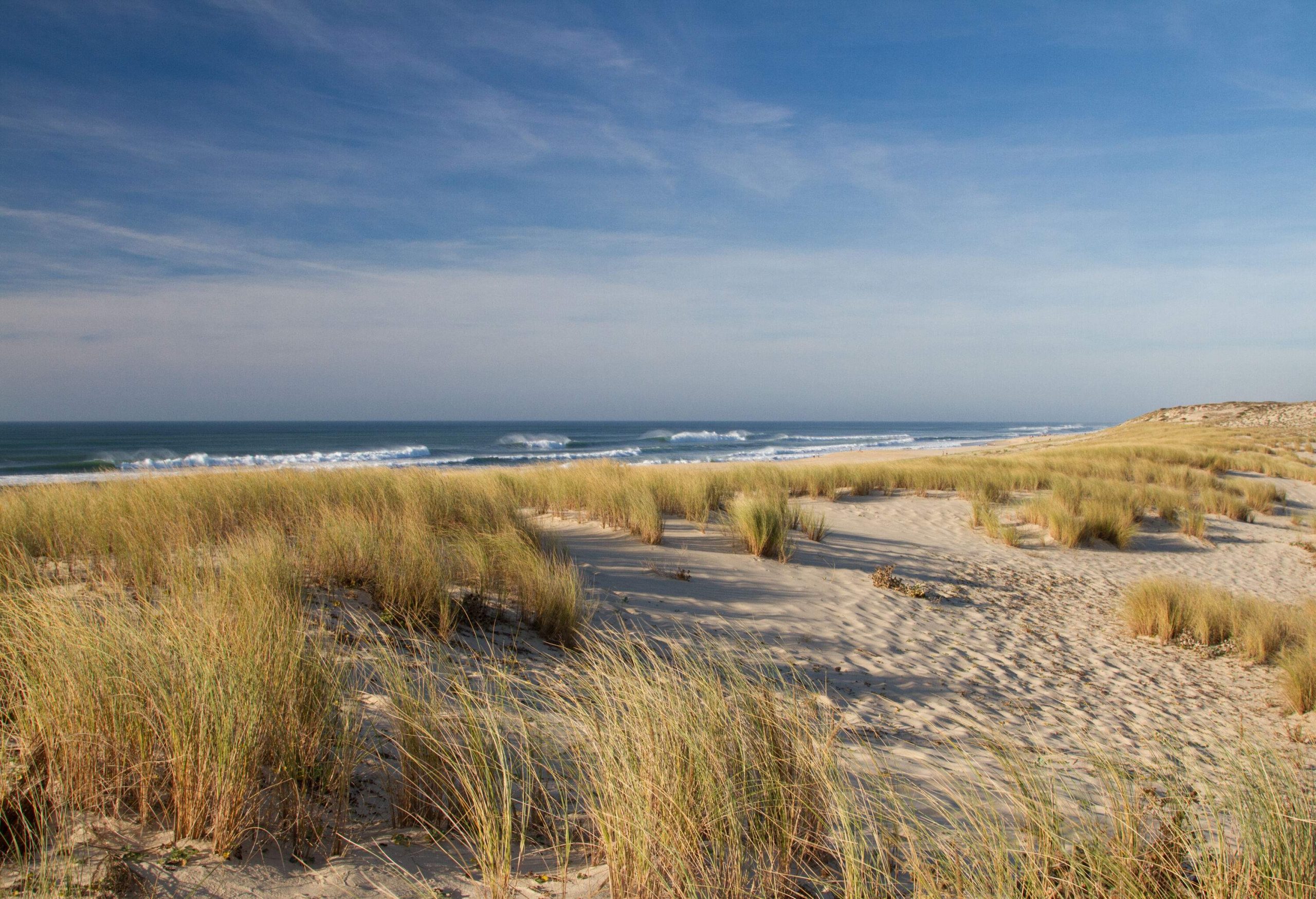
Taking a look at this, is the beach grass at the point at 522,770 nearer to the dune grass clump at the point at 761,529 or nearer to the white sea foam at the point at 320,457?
the dune grass clump at the point at 761,529

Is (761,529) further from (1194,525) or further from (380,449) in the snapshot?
(380,449)

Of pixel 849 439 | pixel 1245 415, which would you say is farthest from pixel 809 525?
pixel 849 439

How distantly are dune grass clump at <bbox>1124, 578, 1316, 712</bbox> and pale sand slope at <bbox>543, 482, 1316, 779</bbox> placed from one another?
26 cm

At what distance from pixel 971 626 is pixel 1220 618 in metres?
2.62

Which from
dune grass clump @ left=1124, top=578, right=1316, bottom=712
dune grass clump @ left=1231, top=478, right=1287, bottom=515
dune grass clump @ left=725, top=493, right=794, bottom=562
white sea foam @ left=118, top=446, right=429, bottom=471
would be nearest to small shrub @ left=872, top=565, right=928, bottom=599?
dune grass clump @ left=725, top=493, right=794, bottom=562

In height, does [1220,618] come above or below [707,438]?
below

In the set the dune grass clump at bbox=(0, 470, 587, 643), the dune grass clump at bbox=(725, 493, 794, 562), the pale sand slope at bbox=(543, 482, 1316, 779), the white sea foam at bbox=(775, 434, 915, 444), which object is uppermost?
the dune grass clump at bbox=(0, 470, 587, 643)

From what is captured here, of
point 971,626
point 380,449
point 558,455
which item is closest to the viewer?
point 971,626

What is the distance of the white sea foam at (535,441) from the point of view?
58656mm

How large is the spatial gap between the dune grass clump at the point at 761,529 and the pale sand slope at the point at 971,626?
21 cm

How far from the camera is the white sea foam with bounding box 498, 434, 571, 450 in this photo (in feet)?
192

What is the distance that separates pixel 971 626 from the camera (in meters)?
7.36

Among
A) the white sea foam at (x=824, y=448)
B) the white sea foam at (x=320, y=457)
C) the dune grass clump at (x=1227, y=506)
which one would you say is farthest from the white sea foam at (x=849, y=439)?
the dune grass clump at (x=1227, y=506)

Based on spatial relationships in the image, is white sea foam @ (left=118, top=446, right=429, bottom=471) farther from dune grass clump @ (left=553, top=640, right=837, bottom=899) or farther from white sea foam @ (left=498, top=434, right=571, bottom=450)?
dune grass clump @ (left=553, top=640, right=837, bottom=899)
